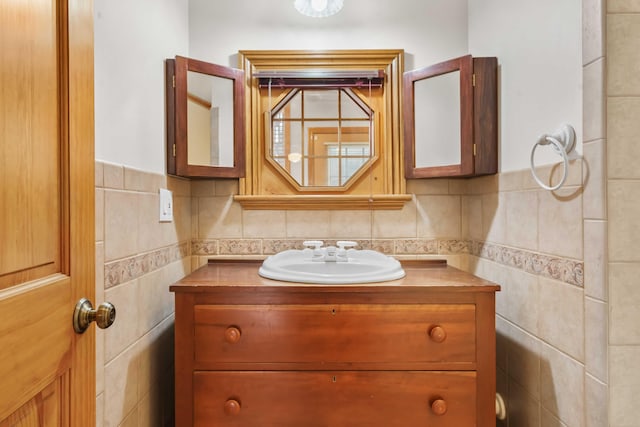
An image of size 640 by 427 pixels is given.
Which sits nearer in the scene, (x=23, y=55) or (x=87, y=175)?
(x=23, y=55)

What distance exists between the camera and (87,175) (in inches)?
28.3

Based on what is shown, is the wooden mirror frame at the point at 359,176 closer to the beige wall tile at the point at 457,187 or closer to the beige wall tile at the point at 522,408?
the beige wall tile at the point at 457,187

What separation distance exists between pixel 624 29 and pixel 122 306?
64.5 inches

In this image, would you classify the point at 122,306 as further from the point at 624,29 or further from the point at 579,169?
the point at 624,29

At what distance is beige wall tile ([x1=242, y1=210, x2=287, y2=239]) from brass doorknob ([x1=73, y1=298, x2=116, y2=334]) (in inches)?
40.2

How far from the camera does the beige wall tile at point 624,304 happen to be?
0.90 m

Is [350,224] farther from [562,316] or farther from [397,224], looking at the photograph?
[562,316]

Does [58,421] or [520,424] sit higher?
[58,421]

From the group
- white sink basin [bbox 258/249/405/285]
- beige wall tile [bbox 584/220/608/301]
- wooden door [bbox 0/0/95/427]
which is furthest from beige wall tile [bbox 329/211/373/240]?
wooden door [bbox 0/0/95/427]

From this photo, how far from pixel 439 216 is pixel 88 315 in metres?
1.49

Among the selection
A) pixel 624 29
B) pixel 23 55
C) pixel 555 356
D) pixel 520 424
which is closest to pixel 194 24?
pixel 23 55

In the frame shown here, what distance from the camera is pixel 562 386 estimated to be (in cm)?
107

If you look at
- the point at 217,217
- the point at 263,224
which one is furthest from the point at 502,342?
the point at 217,217

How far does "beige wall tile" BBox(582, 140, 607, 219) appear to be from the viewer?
91 cm
